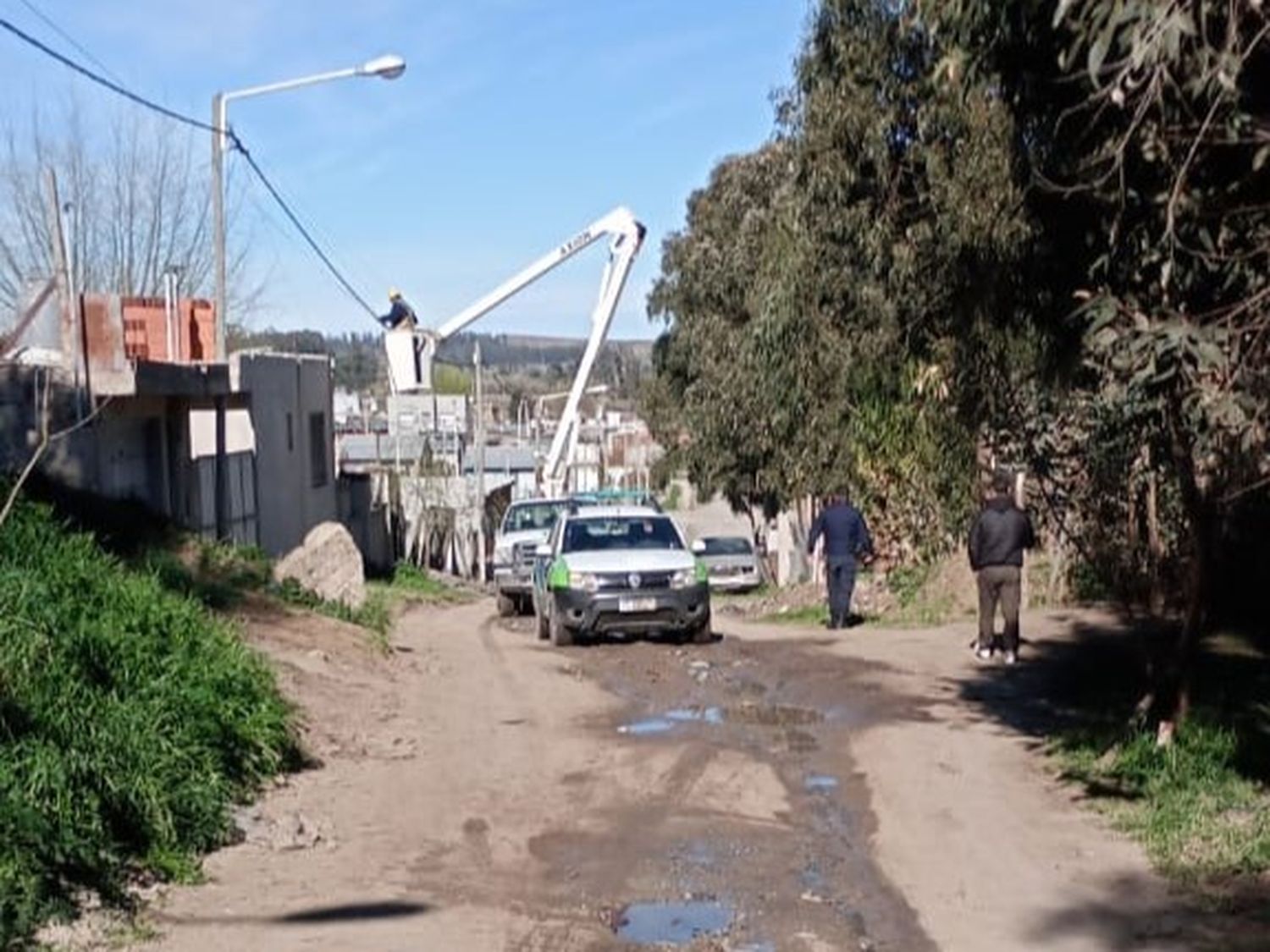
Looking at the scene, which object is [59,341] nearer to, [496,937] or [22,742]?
[22,742]

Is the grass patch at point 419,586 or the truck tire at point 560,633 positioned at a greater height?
the truck tire at point 560,633

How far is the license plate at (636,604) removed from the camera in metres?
21.7

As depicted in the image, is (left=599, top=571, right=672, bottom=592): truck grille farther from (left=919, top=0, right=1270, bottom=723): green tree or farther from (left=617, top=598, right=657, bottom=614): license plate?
(left=919, top=0, right=1270, bottom=723): green tree

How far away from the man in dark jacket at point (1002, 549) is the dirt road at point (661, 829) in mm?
869

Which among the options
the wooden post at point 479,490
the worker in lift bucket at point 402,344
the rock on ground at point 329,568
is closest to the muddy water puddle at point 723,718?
the rock on ground at point 329,568

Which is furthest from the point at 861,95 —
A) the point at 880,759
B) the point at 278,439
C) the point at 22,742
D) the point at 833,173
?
the point at 278,439

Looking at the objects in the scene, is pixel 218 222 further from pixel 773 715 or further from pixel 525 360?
pixel 525 360

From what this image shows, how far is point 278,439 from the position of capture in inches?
1236

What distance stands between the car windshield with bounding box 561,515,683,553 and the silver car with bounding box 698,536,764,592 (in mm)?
19732

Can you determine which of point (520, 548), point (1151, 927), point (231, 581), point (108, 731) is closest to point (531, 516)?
point (520, 548)

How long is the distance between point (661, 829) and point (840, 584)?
13.2 m

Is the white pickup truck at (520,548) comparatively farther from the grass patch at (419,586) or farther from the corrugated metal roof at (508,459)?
the corrugated metal roof at (508,459)

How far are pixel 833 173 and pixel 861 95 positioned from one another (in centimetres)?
63

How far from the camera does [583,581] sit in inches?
858
